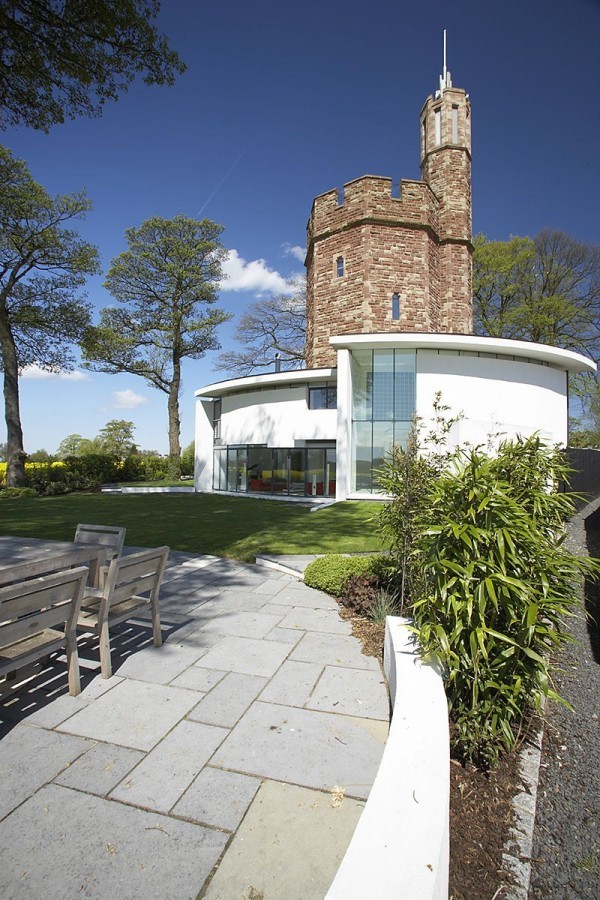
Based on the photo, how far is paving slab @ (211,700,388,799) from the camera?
101 inches

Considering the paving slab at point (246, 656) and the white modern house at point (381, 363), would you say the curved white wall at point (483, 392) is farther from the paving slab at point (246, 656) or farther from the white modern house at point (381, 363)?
the paving slab at point (246, 656)

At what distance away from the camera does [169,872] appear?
1.92 meters

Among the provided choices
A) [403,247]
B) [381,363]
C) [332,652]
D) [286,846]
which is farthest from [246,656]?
[403,247]

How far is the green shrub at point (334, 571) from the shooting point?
19.9 ft

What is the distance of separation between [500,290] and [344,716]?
34.3m

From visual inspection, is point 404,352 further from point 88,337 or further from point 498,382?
point 88,337

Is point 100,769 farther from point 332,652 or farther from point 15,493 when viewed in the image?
point 15,493

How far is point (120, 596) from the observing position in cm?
377

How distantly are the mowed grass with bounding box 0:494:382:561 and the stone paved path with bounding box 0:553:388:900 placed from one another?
8.33ft

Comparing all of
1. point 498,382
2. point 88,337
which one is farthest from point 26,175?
point 498,382

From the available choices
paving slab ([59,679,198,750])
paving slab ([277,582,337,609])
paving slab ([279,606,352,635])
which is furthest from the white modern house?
paving slab ([59,679,198,750])

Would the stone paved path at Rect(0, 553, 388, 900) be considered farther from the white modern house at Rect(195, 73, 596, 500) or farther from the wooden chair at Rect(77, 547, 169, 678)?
the white modern house at Rect(195, 73, 596, 500)

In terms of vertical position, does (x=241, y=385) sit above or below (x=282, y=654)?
above

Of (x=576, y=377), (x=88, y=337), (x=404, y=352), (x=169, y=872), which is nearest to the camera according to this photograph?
(x=169, y=872)
